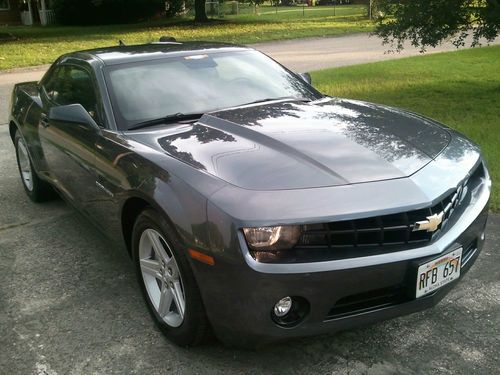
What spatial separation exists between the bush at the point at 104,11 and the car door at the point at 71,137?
29500 millimetres

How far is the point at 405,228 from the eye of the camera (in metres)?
2.47

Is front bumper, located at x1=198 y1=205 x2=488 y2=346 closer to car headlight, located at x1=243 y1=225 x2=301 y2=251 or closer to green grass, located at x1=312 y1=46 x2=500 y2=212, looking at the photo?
car headlight, located at x1=243 y1=225 x2=301 y2=251

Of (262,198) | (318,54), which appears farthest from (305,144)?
(318,54)

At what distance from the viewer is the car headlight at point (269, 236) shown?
2350 millimetres

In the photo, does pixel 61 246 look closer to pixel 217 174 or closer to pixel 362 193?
pixel 217 174

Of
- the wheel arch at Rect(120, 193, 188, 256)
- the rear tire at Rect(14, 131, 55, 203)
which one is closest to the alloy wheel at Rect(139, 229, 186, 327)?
the wheel arch at Rect(120, 193, 188, 256)

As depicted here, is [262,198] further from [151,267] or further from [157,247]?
[151,267]

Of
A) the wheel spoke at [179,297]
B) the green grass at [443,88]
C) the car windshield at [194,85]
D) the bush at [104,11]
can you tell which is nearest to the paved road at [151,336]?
the wheel spoke at [179,297]

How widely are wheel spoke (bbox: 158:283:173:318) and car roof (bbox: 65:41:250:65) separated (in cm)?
182

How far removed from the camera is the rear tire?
5133 millimetres

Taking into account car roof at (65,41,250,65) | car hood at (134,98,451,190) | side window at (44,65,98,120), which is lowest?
car hood at (134,98,451,190)

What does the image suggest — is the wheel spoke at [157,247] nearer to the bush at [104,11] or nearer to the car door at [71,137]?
the car door at [71,137]

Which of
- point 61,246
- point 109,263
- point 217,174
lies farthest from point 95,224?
point 217,174

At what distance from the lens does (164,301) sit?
2924mm
